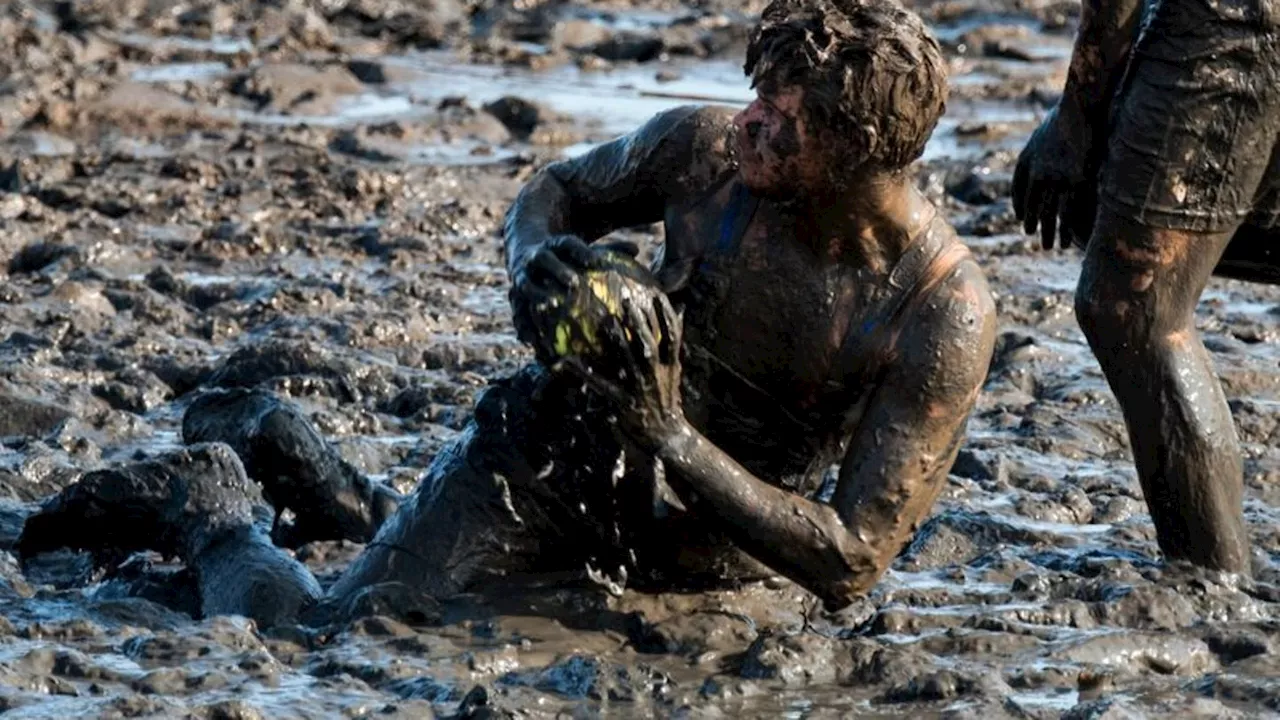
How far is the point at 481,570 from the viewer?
18.0ft

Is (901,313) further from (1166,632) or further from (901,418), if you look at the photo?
(1166,632)

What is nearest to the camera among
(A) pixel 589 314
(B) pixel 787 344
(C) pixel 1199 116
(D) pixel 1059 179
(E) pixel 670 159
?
(A) pixel 589 314

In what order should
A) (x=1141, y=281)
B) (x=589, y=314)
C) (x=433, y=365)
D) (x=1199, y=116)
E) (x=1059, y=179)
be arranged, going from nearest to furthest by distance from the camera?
(x=589, y=314), (x=1199, y=116), (x=1141, y=281), (x=1059, y=179), (x=433, y=365)

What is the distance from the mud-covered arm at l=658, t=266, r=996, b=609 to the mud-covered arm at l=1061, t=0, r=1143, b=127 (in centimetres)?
106

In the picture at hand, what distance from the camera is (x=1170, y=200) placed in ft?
19.1

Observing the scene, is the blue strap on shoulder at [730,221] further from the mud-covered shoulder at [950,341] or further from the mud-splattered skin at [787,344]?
the mud-covered shoulder at [950,341]

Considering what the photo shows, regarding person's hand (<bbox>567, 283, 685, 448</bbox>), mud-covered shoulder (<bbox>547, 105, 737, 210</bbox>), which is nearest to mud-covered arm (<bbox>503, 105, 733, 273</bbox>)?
mud-covered shoulder (<bbox>547, 105, 737, 210</bbox>)

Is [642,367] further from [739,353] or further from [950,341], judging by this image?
[950,341]

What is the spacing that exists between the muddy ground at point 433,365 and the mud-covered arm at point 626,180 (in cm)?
81

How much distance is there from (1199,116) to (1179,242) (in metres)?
0.30

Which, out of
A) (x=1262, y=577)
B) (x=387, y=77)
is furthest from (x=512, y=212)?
(x=387, y=77)

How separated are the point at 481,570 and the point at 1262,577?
204 cm

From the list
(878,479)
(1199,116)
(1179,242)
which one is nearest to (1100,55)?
(1199,116)

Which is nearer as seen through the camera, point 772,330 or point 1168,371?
point 772,330
